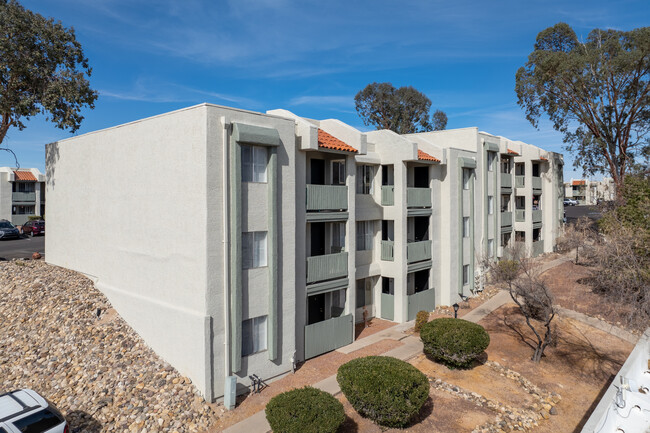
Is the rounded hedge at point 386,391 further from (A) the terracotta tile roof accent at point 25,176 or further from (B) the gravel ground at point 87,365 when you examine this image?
(A) the terracotta tile roof accent at point 25,176

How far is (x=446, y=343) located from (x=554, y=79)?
29.8m

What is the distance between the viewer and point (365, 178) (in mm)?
23812

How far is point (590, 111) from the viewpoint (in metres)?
36.5

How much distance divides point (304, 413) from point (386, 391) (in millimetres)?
2718

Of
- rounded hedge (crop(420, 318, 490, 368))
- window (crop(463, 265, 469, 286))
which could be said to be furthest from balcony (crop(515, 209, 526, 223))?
rounded hedge (crop(420, 318, 490, 368))

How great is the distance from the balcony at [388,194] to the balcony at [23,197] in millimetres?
54301

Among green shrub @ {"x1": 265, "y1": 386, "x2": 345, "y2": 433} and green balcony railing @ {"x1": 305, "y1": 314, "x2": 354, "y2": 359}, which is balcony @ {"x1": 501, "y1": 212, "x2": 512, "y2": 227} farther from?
green shrub @ {"x1": 265, "y1": 386, "x2": 345, "y2": 433}

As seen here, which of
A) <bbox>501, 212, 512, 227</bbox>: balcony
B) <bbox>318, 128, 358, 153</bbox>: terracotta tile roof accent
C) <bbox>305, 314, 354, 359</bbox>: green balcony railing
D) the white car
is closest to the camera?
the white car

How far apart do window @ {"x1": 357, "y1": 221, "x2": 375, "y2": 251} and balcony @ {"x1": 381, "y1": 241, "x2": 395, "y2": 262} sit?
2.51ft

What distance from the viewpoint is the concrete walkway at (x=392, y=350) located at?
41.9 feet

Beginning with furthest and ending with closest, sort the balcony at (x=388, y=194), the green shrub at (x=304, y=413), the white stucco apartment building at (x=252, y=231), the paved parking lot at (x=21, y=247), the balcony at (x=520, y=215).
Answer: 1. the balcony at (x=520, y=215)
2. the paved parking lot at (x=21, y=247)
3. the balcony at (x=388, y=194)
4. the white stucco apartment building at (x=252, y=231)
5. the green shrub at (x=304, y=413)

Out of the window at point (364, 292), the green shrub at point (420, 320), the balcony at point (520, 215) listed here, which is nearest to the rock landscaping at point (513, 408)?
the green shrub at point (420, 320)

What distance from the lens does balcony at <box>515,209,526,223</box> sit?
37.5 metres

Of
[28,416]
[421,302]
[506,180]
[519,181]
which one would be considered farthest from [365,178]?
[519,181]
